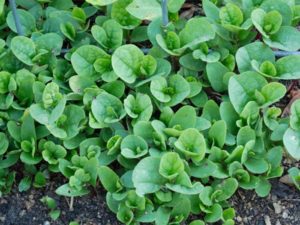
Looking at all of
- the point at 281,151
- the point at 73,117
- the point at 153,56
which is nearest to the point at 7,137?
the point at 73,117

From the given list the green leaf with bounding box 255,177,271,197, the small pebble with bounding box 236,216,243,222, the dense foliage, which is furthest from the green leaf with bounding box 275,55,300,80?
the small pebble with bounding box 236,216,243,222

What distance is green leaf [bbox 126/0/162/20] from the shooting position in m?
2.24

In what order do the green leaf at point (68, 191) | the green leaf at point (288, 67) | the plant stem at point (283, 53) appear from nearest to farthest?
the green leaf at point (68, 191) → the green leaf at point (288, 67) → the plant stem at point (283, 53)

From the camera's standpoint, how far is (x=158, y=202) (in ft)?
6.57

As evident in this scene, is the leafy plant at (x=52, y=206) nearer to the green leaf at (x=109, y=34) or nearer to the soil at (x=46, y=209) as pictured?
the soil at (x=46, y=209)

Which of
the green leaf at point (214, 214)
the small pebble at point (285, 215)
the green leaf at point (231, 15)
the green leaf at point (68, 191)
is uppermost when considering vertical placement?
the green leaf at point (231, 15)

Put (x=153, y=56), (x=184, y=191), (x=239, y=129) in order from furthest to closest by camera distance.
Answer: (x=153, y=56) < (x=239, y=129) < (x=184, y=191)

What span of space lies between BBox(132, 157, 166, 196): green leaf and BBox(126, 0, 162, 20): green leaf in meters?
0.51

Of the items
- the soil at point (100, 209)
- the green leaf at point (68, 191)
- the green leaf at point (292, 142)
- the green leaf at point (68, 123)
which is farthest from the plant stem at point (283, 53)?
the green leaf at point (68, 191)

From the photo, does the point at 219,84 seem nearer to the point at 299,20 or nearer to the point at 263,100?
the point at 263,100

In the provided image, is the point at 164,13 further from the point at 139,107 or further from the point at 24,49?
the point at 24,49

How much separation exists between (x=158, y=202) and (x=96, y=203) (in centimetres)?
20

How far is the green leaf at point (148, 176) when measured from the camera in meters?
1.95

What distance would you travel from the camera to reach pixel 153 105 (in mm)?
2158
